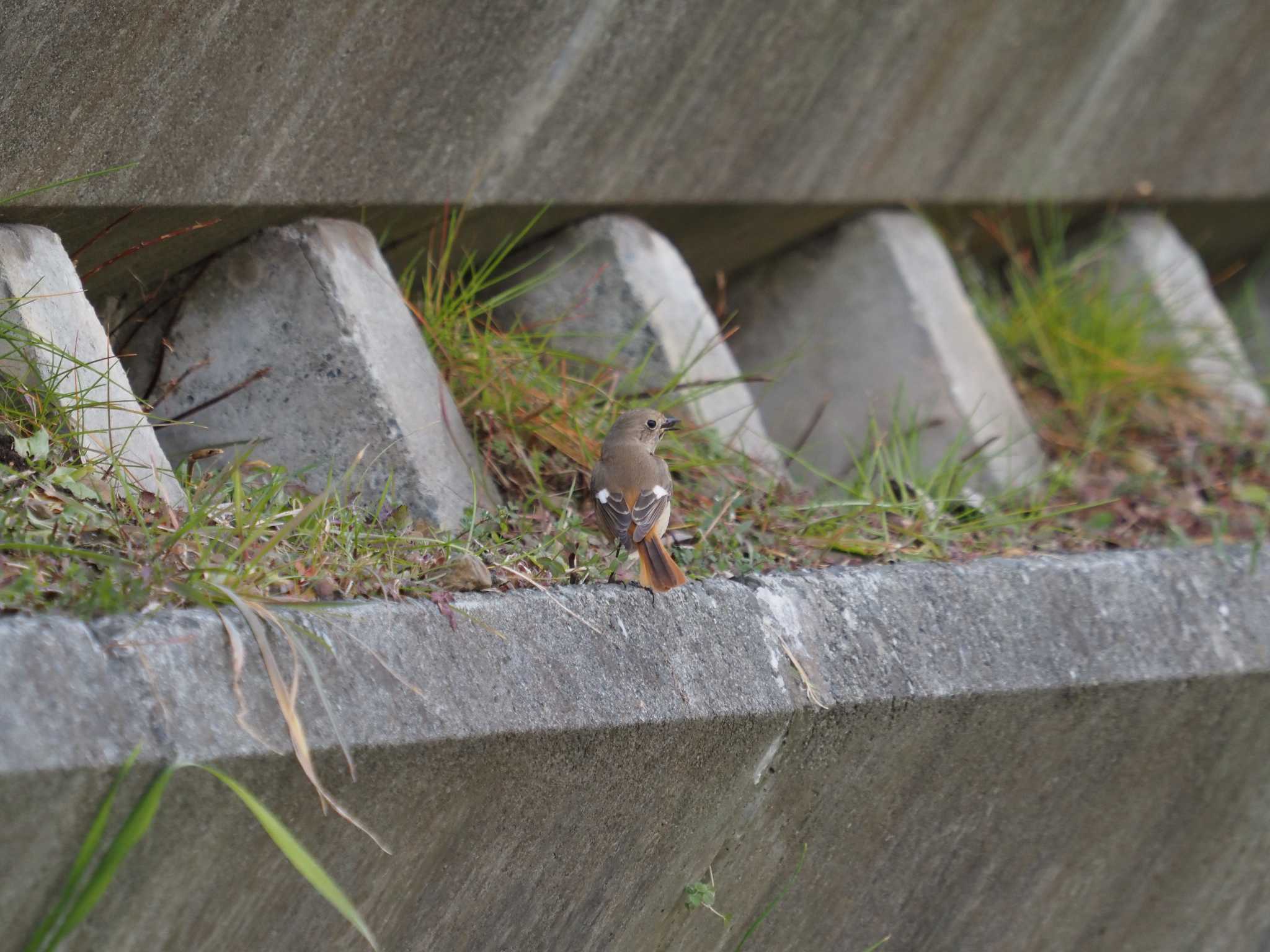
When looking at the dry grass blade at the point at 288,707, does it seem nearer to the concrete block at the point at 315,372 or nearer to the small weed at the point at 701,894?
the small weed at the point at 701,894

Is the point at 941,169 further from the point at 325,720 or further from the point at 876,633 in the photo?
the point at 325,720

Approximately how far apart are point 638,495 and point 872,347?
1.87 meters

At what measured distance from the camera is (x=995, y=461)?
4.67 m

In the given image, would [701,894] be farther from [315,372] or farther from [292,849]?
[315,372]

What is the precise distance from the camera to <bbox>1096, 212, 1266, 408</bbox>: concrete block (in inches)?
211

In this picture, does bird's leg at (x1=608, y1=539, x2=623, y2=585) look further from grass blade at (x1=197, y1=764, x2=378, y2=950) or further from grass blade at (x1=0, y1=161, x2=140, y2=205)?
grass blade at (x1=0, y1=161, x2=140, y2=205)

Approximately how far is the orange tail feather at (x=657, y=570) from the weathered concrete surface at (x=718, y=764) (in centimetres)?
3

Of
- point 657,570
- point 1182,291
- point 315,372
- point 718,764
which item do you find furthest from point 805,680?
point 1182,291

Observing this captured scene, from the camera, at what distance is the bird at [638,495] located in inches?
118

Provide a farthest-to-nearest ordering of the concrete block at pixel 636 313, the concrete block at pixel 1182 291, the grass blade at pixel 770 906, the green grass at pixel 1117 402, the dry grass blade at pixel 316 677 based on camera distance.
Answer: the concrete block at pixel 1182 291 → the green grass at pixel 1117 402 → the concrete block at pixel 636 313 → the grass blade at pixel 770 906 → the dry grass blade at pixel 316 677

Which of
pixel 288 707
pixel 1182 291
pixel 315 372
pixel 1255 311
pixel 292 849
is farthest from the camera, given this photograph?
pixel 1255 311

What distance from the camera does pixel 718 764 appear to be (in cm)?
285

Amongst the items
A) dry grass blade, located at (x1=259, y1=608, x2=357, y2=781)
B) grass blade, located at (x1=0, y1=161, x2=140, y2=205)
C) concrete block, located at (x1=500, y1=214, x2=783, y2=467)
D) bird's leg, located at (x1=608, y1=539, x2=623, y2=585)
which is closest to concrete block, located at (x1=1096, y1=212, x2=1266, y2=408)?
concrete block, located at (x1=500, y1=214, x2=783, y2=467)

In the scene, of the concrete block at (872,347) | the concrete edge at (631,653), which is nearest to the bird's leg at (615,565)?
the concrete edge at (631,653)
